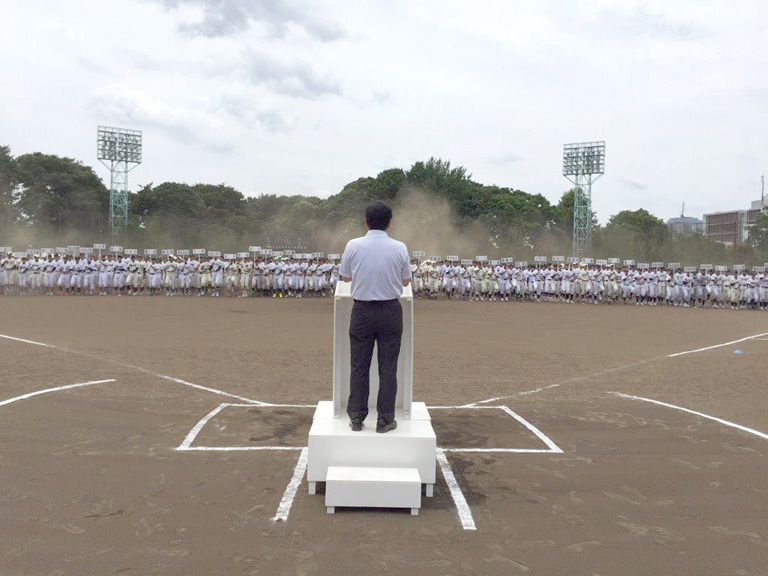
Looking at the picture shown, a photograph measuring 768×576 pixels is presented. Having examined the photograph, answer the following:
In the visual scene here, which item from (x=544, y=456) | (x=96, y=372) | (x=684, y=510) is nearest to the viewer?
(x=684, y=510)

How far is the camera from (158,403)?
28.3 ft

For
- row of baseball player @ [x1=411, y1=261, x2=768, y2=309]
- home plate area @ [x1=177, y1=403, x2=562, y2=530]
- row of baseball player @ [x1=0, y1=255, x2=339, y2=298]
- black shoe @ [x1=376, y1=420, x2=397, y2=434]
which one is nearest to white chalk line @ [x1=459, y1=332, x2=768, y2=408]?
home plate area @ [x1=177, y1=403, x2=562, y2=530]

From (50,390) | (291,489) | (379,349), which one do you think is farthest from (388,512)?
(50,390)

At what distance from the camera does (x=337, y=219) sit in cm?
5444

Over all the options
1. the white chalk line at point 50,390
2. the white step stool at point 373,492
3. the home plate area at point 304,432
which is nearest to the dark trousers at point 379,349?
the white step stool at point 373,492

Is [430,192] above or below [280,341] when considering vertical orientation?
above

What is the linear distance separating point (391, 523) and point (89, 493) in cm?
258

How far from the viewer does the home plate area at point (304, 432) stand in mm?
6605

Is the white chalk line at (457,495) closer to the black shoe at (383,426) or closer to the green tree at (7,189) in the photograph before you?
the black shoe at (383,426)

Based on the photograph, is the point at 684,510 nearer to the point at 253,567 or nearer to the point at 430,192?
the point at 253,567

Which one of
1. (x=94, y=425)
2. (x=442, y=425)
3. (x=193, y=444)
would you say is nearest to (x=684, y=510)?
(x=442, y=425)

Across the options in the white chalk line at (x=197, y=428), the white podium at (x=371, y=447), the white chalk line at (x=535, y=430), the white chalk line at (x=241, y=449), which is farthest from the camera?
the white chalk line at (x=535, y=430)

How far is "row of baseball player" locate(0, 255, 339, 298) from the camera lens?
28.7 meters

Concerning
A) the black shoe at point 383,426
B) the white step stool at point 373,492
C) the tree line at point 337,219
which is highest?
the tree line at point 337,219
